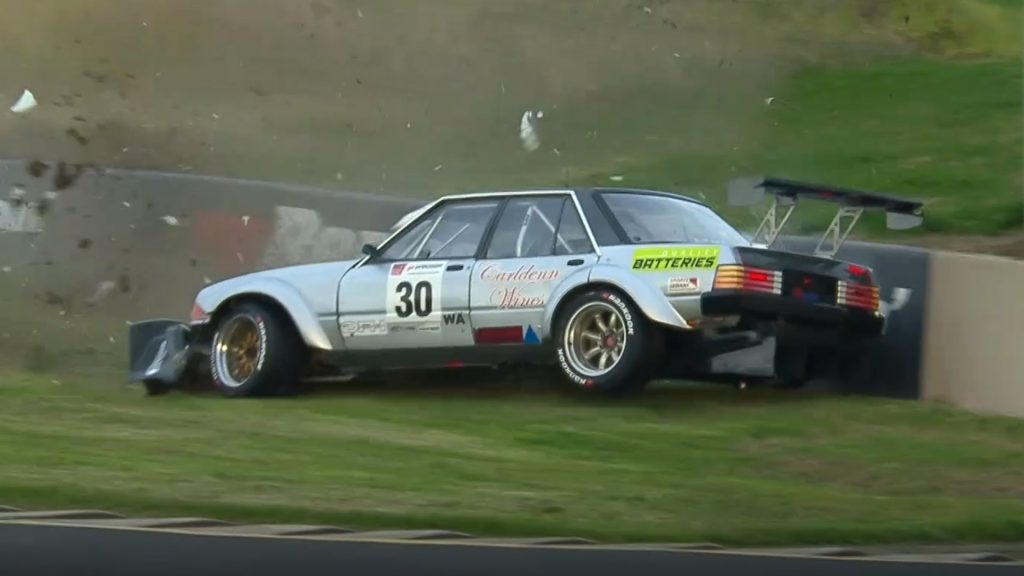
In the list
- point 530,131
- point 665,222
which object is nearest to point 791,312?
point 665,222

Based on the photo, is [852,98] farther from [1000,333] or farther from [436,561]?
[436,561]

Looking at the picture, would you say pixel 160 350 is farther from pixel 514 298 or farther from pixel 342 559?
pixel 342 559

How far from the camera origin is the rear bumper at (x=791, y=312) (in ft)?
38.5

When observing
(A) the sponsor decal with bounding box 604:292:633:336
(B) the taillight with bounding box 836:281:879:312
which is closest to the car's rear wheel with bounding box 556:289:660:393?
(A) the sponsor decal with bounding box 604:292:633:336

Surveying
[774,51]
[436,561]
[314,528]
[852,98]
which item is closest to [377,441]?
[314,528]

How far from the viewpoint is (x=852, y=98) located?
22.8m

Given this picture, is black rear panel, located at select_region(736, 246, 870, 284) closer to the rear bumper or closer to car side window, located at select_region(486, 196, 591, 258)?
the rear bumper

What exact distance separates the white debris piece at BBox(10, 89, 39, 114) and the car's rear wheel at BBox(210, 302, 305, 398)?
10.2 metres

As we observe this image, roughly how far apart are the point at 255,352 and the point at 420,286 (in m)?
1.42

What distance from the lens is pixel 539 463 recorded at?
10500 mm

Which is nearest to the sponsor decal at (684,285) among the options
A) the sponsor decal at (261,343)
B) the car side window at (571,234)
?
the car side window at (571,234)

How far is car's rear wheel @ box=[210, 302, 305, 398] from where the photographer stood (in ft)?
43.8

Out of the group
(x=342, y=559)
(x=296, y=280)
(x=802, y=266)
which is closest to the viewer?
(x=342, y=559)

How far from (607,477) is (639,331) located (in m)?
2.06
